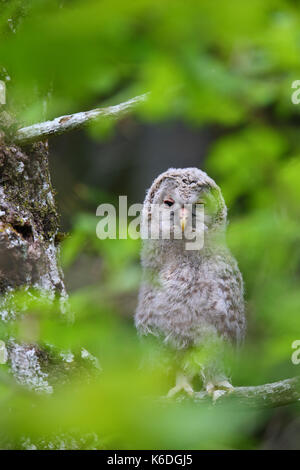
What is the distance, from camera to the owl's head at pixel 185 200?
332 cm

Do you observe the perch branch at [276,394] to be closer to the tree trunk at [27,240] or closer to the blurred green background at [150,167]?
the blurred green background at [150,167]

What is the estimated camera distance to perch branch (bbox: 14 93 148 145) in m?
2.34

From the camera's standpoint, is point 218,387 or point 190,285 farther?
point 190,285

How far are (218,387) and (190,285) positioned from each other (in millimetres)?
534

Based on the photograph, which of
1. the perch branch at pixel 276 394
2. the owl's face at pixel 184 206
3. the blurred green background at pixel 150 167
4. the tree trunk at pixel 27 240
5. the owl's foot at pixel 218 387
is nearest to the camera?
the blurred green background at pixel 150 167


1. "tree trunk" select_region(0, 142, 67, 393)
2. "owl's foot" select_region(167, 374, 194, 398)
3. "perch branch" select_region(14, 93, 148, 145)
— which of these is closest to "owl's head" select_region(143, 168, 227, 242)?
"owl's foot" select_region(167, 374, 194, 398)

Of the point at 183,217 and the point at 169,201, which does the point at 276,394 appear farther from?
the point at 169,201

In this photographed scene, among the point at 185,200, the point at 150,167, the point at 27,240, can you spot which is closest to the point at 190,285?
the point at 185,200

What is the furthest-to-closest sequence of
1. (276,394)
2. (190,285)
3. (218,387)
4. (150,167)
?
(150,167)
(190,285)
(218,387)
(276,394)

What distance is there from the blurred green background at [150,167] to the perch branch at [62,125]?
113mm

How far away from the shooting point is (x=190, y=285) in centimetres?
312

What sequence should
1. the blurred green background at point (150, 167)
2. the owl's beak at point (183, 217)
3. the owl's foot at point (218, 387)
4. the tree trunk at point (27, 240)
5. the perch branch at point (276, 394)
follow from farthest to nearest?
the owl's beak at point (183, 217) < the owl's foot at point (218, 387) < the perch branch at point (276, 394) < the tree trunk at point (27, 240) < the blurred green background at point (150, 167)

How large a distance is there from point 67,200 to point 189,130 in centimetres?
315

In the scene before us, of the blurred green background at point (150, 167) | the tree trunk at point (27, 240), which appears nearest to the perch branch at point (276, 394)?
the blurred green background at point (150, 167)
